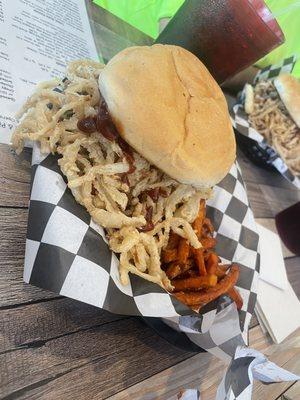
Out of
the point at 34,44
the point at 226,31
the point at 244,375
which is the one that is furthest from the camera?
the point at 226,31

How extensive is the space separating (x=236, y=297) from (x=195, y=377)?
0.26 metres

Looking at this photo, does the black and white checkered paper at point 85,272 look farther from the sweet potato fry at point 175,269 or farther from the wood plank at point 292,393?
the wood plank at point 292,393

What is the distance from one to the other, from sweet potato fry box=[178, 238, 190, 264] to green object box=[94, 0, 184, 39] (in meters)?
1.55

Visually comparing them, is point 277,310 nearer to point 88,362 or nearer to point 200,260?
point 200,260

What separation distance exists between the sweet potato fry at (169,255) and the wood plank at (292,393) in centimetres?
64

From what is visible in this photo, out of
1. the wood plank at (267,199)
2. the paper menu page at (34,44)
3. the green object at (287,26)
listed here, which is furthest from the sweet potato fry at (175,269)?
the green object at (287,26)

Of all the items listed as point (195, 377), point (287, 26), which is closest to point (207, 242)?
point (195, 377)

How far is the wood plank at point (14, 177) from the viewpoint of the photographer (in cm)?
85

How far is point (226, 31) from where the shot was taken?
130 cm

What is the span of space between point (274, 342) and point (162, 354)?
1.88 ft

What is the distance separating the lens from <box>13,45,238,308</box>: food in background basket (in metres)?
0.79

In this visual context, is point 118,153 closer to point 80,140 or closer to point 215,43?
point 80,140

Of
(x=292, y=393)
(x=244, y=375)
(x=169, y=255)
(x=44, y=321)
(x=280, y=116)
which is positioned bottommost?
(x=292, y=393)

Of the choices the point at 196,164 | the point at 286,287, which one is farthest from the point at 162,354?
the point at 286,287
